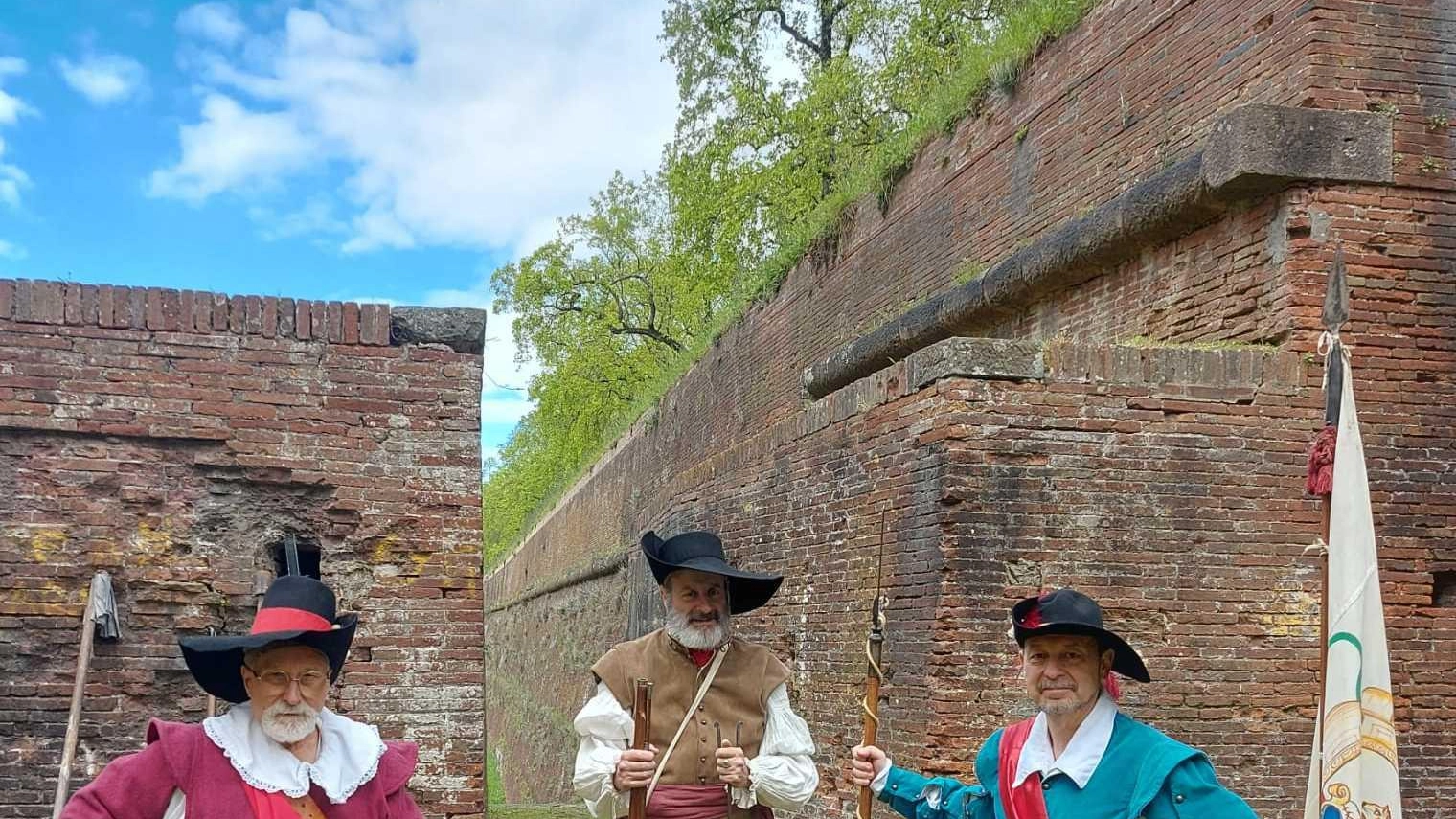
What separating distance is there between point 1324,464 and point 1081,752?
68.8 inches

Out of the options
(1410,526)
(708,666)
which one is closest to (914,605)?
(1410,526)

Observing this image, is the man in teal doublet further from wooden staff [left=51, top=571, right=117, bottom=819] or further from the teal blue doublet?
wooden staff [left=51, top=571, right=117, bottom=819]

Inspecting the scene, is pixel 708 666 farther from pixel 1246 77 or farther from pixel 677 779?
pixel 1246 77

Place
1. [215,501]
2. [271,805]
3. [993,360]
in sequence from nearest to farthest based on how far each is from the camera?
[271,805] < [215,501] < [993,360]

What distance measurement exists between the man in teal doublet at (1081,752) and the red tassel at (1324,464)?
4.32ft

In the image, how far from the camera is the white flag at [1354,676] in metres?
4.36

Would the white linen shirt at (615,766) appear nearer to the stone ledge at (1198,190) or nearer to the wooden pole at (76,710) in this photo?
the wooden pole at (76,710)

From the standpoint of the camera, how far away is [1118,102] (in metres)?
9.42

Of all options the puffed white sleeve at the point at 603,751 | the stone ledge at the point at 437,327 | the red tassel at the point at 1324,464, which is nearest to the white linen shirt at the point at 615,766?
the puffed white sleeve at the point at 603,751

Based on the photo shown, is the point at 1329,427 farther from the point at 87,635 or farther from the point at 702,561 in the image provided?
the point at 87,635

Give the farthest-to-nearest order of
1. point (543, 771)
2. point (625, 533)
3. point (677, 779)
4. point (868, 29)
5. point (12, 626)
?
point (868, 29) → point (543, 771) → point (625, 533) → point (12, 626) → point (677, 779)

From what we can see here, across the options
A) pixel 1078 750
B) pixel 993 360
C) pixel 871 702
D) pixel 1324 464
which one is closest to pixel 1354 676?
pixel 1324 464

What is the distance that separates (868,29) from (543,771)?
47.0 feet

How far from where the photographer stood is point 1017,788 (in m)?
3.62
